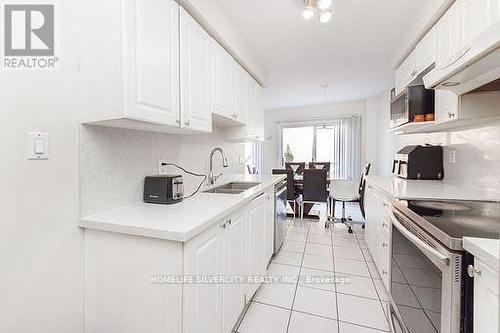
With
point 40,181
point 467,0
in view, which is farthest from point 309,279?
point 467,0

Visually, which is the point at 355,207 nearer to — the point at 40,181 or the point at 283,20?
the point at 283,20

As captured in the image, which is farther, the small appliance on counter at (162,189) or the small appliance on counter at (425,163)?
the small appliance on counter at (425,163)

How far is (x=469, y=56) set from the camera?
3.17 feet

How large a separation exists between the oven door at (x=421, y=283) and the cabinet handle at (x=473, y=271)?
0.04m

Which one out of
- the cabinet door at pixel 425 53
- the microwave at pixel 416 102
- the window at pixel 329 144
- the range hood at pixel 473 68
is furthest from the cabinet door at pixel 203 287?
the window at pixel 329 144

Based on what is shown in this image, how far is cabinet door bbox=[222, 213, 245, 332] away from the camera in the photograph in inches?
52.3

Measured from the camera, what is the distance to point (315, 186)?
12.6 feet

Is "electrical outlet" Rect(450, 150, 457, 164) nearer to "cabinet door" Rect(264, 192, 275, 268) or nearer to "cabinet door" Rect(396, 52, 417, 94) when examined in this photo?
"cabinet door" Rect(396, 52, 417, 94)

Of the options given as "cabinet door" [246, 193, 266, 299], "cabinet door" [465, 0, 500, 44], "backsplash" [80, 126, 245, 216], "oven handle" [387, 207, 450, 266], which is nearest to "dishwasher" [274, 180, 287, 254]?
"cabinet door" [246, 193, 266, 299]

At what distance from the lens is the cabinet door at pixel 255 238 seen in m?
1.71

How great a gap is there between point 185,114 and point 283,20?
4.95ft

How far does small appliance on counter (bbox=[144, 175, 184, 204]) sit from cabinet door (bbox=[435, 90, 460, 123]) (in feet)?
6.41

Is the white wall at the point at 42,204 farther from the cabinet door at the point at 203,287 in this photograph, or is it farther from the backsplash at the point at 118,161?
the cabinet door at the point at 203,287

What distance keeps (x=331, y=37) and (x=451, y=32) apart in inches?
45.0
